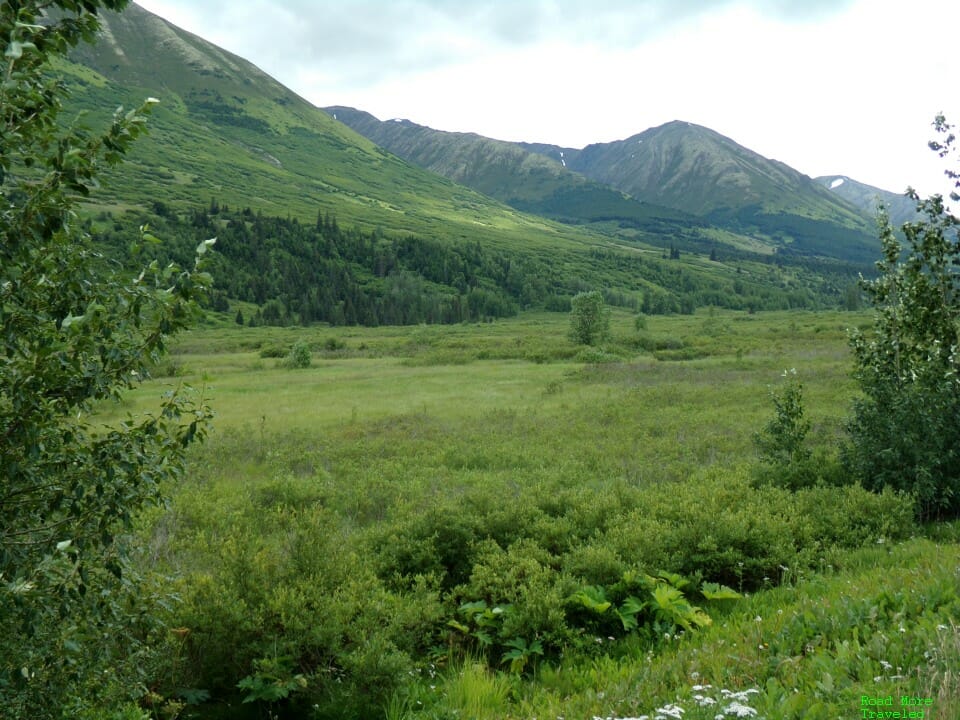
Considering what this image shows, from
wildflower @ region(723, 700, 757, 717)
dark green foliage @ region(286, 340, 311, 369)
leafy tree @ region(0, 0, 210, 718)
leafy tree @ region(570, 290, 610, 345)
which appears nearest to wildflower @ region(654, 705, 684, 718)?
wildflower @ region(723, 700, 757, 717)

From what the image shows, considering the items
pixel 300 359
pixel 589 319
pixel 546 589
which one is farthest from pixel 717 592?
pixel 589 319

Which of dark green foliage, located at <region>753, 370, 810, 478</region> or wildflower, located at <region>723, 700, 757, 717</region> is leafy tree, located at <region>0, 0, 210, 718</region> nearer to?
wildflower, located at <region>723, 700, 757, 717</region>

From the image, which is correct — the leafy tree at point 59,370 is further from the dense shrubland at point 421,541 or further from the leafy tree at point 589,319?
the leafy tree at point 589,319

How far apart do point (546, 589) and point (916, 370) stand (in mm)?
11052

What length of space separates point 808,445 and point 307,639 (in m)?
18.6

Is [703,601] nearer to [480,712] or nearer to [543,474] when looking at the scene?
[480,712]

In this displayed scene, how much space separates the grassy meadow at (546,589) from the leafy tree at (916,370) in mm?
1255

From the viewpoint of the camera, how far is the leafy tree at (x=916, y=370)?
1312 centimetres

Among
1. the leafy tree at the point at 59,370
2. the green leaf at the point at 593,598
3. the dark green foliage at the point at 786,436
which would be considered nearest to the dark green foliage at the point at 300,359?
the dark green foliage at the point at 786,436

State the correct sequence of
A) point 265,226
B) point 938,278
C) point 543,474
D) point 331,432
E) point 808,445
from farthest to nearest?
point 265,226 → point 331,432 → point 808,445 → point 543,474 → point 938,278

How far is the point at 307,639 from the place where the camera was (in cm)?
796

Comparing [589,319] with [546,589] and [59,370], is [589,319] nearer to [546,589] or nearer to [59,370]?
[546,589]

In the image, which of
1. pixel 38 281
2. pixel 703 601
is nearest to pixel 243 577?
pixel 38 281

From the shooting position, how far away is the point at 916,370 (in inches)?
558
